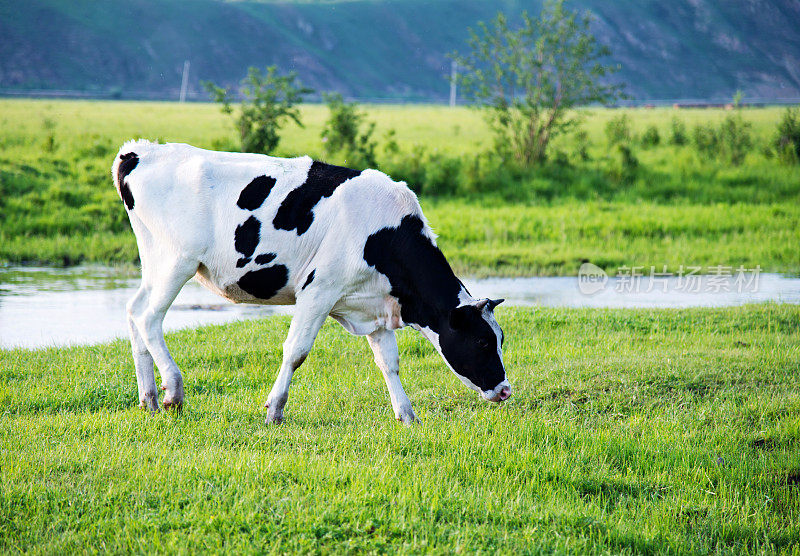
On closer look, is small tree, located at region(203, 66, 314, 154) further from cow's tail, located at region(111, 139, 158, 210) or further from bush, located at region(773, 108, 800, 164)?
cow's tail, located at region(111, 139, 158, 210)

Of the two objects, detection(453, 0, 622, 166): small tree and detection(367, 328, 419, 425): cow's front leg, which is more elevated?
detection(453, 0, 622, 166): small tree

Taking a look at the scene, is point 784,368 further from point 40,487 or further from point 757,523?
point 40,487

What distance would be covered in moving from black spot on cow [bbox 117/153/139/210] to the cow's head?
2525mm

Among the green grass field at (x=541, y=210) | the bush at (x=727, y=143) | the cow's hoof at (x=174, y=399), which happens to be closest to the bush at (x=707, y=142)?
the bush at (x=727, y=143)

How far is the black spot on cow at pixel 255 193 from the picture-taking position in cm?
603

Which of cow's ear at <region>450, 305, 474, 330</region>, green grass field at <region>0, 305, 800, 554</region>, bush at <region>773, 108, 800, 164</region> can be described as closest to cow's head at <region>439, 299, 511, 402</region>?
cow's ear at <region>450, 305, 474, 330</region>

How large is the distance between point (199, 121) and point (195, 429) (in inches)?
1200

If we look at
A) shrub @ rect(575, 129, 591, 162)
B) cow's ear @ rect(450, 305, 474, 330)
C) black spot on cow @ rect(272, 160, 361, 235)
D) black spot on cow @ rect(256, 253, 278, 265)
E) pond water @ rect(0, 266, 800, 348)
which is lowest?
pond water @ rect(0, 266, 800, 348)

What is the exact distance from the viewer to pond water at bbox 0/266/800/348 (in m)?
10.3

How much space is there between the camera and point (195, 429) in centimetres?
577

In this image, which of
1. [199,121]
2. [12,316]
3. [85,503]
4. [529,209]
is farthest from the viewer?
[199,121]

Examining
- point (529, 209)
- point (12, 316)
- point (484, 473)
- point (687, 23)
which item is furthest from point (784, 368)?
point (687, 23)

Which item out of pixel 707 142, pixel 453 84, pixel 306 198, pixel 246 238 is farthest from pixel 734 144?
pixel 453 84

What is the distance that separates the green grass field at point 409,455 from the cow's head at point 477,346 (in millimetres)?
305
